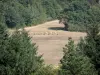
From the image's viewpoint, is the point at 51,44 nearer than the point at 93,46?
No

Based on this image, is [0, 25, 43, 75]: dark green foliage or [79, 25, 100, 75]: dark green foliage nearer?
[0, 25, 43, 75]: dark green foliage

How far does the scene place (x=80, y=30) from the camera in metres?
69.8

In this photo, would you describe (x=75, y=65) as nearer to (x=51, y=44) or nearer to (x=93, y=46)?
(x=93, y=46)

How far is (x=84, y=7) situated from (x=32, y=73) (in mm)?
61067

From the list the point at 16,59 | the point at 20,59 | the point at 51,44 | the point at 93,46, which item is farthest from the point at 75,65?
the point at 51,44

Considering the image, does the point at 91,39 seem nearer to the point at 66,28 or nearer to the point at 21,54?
the point at 21,54

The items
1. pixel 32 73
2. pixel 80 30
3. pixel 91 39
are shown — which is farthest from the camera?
pixel 80 30


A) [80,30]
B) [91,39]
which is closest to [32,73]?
[91,39]

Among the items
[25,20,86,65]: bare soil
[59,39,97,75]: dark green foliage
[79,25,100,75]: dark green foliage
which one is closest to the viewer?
[59,39,97,75]: dark green foliage

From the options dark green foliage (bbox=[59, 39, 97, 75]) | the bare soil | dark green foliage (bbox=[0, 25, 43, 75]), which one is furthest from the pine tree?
the bare soil

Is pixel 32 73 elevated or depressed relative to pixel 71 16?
depressed

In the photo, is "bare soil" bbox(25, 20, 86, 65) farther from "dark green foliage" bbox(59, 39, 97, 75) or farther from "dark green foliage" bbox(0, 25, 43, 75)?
"dark green foliage" bbox(59, 39, 97, 75)

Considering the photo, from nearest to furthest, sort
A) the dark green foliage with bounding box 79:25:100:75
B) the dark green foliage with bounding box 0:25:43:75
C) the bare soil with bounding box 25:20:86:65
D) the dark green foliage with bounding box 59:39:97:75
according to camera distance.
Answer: the dark green foliage with bounding box 59:39:97:75, the dark green foliage with bounding box 0:25:43:75, the dark green foliage with bounding box 79:25:100:75, the bare soil with bounding box 25:20:86:65

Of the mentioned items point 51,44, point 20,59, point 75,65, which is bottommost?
point 51,44
